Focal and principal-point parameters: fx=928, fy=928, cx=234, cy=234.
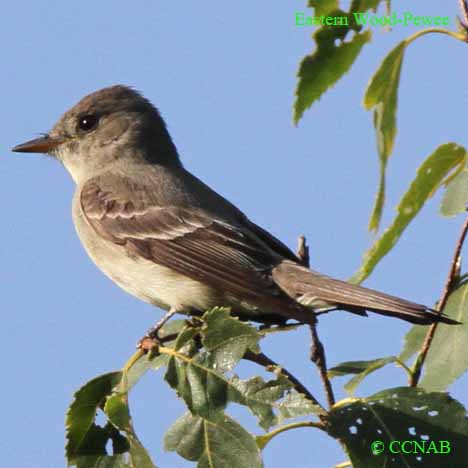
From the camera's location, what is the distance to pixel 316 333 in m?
4.07

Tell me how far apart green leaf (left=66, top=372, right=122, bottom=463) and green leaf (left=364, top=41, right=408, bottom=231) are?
1.30 meters

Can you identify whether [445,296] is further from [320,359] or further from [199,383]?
[199,383]

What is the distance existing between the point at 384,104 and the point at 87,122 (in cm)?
402

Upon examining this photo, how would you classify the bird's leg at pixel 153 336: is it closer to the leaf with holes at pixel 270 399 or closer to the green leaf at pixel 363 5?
the leaf with holes at pixel 270 399

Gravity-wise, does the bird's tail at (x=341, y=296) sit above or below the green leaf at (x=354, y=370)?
above

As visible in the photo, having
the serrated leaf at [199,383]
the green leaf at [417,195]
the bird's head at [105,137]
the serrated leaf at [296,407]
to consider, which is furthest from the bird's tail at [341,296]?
the bird's head at [105,137]

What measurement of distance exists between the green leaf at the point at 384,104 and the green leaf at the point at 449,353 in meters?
0.68

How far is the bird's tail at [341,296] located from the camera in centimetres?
420

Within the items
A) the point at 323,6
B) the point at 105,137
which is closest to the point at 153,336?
the point at 323,6

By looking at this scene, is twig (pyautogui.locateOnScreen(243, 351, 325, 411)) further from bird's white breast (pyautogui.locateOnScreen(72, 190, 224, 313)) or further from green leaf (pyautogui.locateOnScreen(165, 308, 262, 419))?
bird's white breast (pyautogui.locateOnScreen(72, 190, 224, 313))

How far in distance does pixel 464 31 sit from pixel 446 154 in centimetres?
56

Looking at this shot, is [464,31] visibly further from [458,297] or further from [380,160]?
[458,297]

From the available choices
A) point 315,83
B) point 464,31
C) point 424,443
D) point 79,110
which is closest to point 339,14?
point 315,83

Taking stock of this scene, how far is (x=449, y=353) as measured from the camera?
4.12 m
